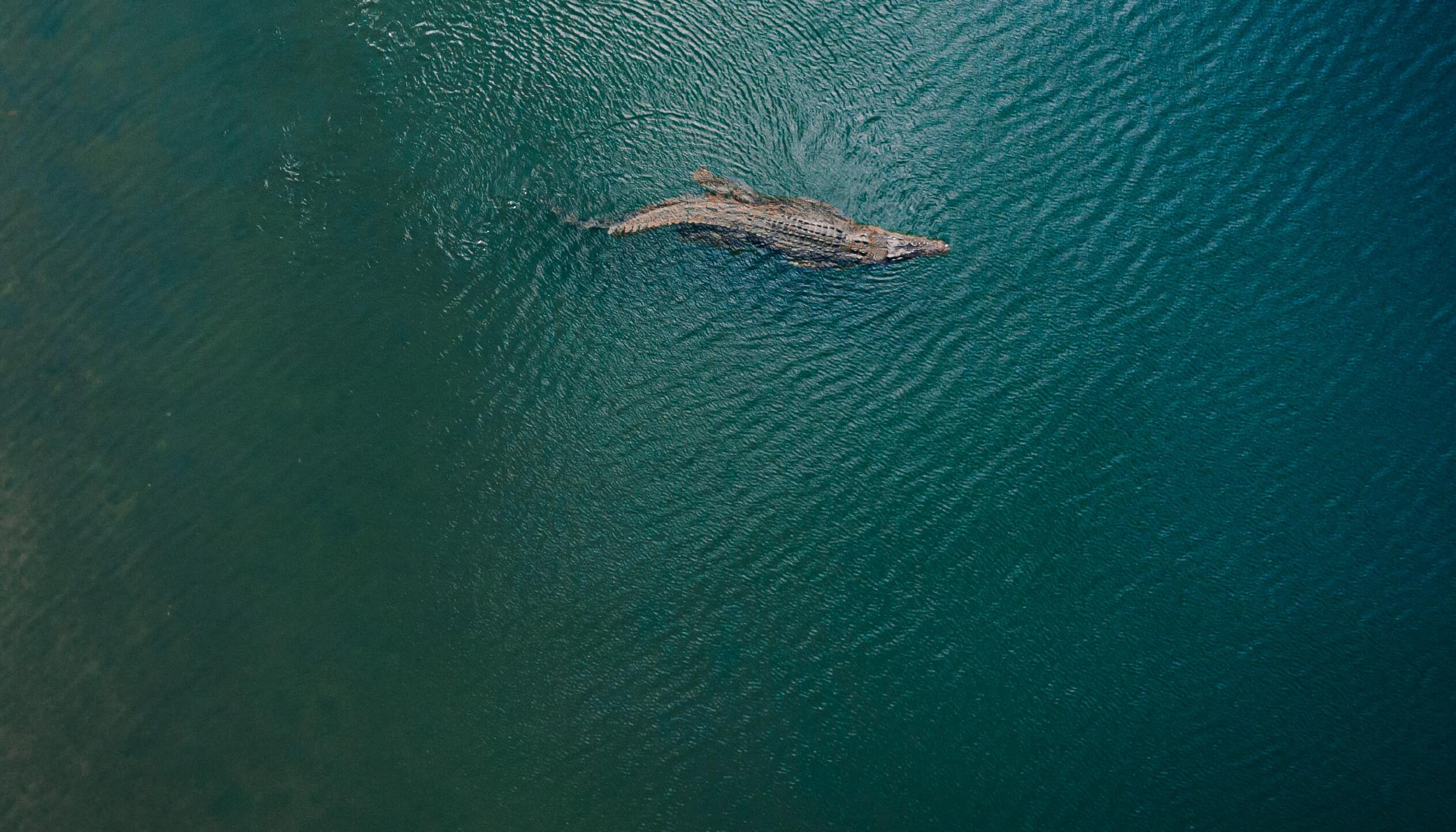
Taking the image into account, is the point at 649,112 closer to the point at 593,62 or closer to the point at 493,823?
the point at 593,62

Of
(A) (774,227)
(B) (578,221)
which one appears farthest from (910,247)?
(B) (578,221)

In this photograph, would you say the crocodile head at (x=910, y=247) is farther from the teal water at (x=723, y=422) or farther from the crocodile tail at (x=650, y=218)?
the crocodile tail at (x=650, y=218)

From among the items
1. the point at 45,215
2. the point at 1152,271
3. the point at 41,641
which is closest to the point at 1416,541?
the point at 1152,271

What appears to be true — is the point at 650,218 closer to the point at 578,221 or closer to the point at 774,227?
the point at 578,221

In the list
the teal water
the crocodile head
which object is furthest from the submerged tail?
the crocodile head

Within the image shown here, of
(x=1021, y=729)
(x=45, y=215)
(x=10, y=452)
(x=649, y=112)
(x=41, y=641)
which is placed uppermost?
(x=649, y=112)
